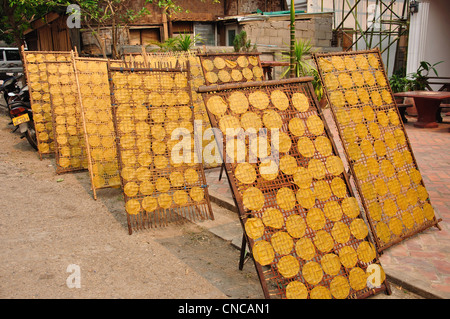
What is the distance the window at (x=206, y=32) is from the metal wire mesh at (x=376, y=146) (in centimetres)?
1203

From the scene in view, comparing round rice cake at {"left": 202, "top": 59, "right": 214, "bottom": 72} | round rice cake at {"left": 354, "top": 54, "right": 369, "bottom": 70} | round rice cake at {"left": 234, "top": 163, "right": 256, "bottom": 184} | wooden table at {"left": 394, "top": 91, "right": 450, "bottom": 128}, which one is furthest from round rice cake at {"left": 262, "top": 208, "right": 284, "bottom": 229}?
wooden table at {"left": 394, "top": 91, "right": 450, "bottom": 128}

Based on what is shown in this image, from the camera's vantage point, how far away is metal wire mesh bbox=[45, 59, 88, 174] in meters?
6.20

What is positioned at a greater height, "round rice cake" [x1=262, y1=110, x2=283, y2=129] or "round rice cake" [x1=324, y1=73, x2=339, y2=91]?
"round rice cake" [x1=324, y1=73, x2=339, y2=91]

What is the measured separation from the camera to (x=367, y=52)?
3812 millimetres

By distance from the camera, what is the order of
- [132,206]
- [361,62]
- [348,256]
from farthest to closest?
[132,206] → [361,62] → [348,256]

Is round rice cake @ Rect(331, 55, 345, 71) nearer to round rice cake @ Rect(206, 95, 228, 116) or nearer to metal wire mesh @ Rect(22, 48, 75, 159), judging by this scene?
round rice cake @ Rect(206, 95, 228, 116)

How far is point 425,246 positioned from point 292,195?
1588 millimetres

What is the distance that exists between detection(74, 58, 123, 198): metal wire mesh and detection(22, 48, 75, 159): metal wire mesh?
1680 mm

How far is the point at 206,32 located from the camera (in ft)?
50.0

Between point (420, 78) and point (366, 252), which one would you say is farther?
point (420, 78)

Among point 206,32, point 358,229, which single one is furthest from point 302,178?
point 206,32

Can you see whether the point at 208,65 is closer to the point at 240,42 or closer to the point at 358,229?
the point at 358,229
